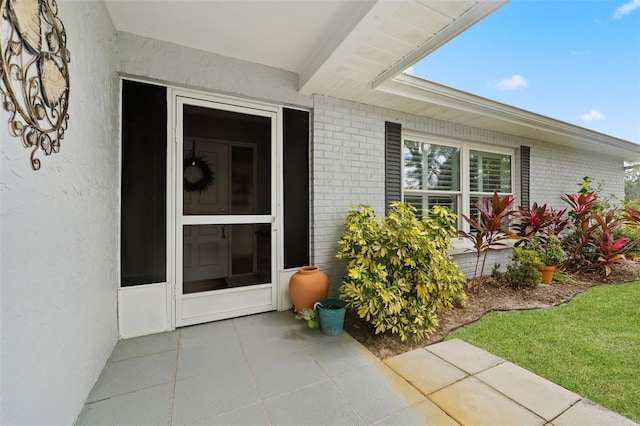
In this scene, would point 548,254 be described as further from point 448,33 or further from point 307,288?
point 307,288

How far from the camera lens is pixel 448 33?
2.01 meters

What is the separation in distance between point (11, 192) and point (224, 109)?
2032mm

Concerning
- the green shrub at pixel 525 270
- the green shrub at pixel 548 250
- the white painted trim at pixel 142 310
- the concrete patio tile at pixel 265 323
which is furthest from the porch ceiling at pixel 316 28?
the green shrub at pixel 548 250

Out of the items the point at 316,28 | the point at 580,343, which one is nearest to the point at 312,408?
the point at 580,343

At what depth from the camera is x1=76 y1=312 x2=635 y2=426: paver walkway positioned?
4.66ft

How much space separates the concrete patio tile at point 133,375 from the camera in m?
1.63

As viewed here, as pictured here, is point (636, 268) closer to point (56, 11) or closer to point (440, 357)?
point (440, 357)

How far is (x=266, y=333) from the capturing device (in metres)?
2.38

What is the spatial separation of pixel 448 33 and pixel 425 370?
2.62 m

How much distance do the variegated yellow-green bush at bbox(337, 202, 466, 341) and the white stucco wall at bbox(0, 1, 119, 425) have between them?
184 centimetres

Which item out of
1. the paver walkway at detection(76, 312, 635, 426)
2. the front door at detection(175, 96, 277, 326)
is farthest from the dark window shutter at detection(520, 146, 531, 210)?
the front door at detection(175, 96, 277, 326)

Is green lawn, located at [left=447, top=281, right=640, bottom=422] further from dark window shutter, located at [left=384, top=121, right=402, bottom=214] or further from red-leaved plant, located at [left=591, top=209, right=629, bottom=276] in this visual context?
dark window shutter, located at [left=384, top=121, right=402, bottom=214]

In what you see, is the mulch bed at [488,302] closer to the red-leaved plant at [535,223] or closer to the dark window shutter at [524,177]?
the red-leaved plant at [535,223]

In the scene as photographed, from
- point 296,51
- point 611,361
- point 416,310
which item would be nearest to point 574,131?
point 611,361
